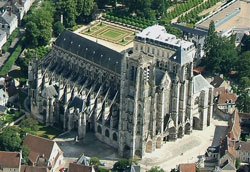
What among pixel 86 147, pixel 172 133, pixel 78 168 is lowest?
pixel 86 147

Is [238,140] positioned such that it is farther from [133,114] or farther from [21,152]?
[21,152]

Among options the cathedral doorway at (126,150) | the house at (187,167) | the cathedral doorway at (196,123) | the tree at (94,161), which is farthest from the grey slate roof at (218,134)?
the tree at (94,161)

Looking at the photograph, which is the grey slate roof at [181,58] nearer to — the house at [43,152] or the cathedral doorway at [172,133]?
the cathedral doorway at [172,133]

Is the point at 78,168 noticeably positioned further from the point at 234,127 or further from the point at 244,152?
the point at 234,127

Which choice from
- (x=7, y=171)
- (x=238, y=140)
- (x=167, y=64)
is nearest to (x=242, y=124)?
(x=238, y=140)

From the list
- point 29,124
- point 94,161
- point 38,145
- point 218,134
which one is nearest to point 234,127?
point 218,134

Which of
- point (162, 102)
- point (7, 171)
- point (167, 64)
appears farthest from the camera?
point (167, 64)

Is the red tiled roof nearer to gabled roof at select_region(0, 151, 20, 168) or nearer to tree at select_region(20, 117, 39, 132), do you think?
gabled roof at select_region(0, 151, 20, 168)
